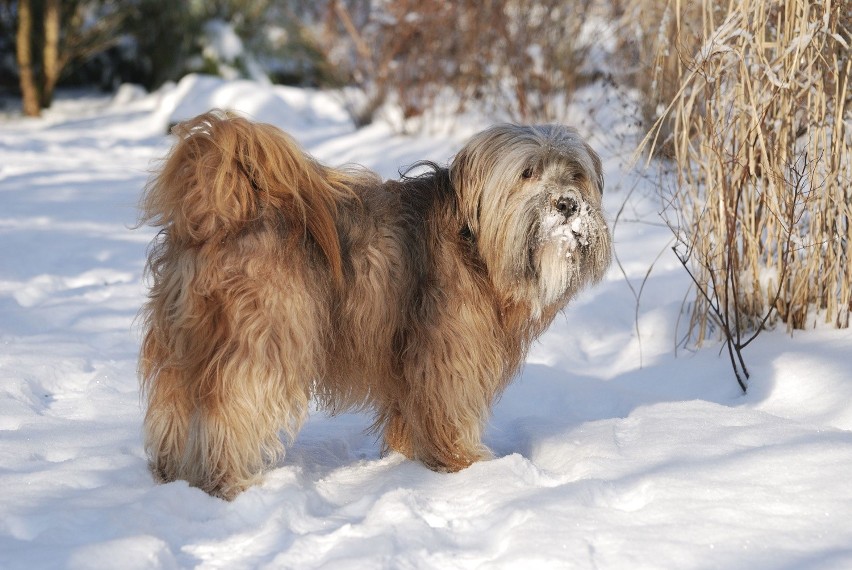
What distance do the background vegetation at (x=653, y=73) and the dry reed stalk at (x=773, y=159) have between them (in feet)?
0.03

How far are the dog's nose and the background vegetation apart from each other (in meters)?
0.85

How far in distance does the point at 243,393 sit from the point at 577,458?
3.98 feet

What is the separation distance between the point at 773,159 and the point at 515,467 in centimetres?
199

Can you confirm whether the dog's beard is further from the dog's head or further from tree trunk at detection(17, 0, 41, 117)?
tree trunk at detection(17, 0, 41, 117)

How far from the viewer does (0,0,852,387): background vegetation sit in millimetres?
4070

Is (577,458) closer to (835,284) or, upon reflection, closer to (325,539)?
(325,539)

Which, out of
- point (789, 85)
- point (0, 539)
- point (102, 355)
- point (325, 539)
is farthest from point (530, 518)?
point (102, 355)

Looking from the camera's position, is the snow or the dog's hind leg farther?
the dog's hind leg

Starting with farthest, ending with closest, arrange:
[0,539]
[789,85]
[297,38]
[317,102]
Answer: [297,38] < [317,102] < [789,85] < [0,539]

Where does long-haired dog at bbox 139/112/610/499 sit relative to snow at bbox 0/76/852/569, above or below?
above

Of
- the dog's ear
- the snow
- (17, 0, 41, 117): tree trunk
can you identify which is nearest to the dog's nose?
the dog's ear

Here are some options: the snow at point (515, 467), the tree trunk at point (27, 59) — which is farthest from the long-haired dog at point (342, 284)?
the tree trunk at point (27, 59)

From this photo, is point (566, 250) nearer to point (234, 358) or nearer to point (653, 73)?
point (234, 358)

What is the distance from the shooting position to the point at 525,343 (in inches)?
137
